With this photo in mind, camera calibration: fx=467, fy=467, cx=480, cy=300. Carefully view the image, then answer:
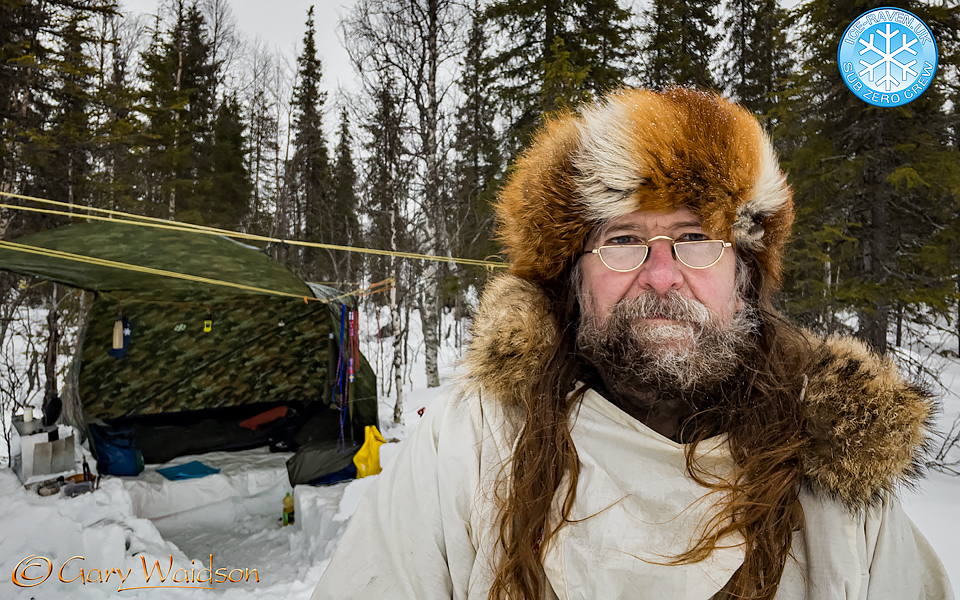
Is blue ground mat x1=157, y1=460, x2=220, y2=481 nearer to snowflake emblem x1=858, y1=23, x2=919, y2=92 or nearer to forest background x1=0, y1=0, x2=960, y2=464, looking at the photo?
forest background x1=0, y1=0, x2=960, y2=464

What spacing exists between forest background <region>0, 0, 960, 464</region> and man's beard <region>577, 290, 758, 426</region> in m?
3.95

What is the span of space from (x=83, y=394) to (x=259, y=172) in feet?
35.7

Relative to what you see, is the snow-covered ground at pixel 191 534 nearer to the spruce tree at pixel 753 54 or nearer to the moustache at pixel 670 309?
the moustache at pixel 670 309

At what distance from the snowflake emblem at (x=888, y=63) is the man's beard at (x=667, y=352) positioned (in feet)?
16.1

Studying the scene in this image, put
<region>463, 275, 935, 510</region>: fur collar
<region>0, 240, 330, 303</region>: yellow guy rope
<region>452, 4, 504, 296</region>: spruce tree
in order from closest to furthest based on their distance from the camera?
<region>463, 275, 935, 510</region>: fur collar
<region>0, 240, 330, 303</region>: yellow guy rope
<region>452, 4, 504, 296</region>: spruce tree

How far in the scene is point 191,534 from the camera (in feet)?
15.1

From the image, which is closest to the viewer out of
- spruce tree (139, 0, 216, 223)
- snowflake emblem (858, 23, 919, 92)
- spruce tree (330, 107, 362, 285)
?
snowflake emblem (858, 23, 919, 92)

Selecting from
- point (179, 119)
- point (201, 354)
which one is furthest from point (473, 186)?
point (179, 119)

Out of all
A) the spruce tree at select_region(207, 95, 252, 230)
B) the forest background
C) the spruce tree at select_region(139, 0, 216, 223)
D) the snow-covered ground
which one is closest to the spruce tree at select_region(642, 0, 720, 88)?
the forest background

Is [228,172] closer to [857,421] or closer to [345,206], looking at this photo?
[345,206]

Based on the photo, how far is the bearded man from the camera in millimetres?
986

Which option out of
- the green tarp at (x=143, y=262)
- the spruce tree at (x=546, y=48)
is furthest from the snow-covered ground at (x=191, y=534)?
the spruce tree at (x=546, y=48)

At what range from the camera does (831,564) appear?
3.10ft

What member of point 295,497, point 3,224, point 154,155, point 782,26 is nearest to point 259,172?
point 154,155
